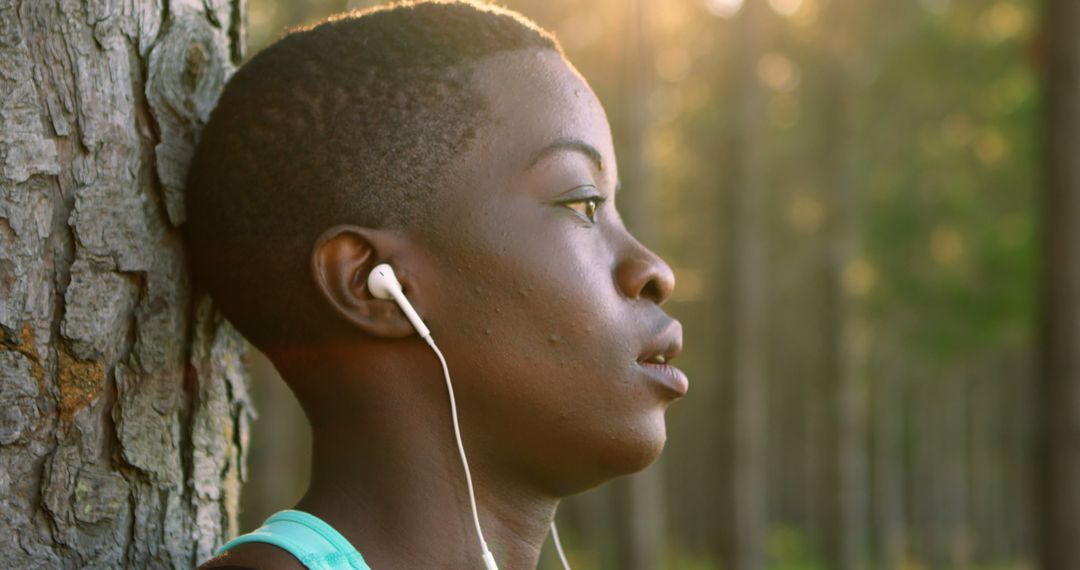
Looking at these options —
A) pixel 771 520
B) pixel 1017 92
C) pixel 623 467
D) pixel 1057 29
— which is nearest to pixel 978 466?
pixel 771 520

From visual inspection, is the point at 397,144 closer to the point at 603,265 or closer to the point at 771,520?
the point at 603,265

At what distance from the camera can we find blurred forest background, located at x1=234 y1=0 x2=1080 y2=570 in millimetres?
12320

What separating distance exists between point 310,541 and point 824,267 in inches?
535

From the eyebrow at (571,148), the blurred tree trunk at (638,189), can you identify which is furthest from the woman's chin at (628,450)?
the blurred tree trunk at (638,189)

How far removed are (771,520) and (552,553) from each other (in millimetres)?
14433

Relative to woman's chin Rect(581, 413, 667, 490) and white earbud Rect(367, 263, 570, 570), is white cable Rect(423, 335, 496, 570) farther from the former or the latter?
woman's chin Rect(581, 413, 667, 490)

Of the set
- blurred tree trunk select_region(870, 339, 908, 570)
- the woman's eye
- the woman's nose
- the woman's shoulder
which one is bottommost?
blurred tree trunk select_region(870, 339, 908, 570)

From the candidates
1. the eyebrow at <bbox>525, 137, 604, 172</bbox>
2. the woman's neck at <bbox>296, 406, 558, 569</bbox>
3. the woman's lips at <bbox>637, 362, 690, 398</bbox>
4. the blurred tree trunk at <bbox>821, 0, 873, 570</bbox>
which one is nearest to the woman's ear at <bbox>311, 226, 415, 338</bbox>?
the woman's neck at <bbox>296, 406, 558, 569</bbox>

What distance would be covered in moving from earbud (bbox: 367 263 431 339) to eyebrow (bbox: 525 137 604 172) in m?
0.37

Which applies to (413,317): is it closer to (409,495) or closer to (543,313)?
(543,313)

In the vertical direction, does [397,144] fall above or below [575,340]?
above

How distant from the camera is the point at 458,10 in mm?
2746

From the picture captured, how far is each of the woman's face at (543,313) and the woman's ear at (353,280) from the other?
0.08 m

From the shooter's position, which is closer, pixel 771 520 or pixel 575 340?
pixel 575 340
